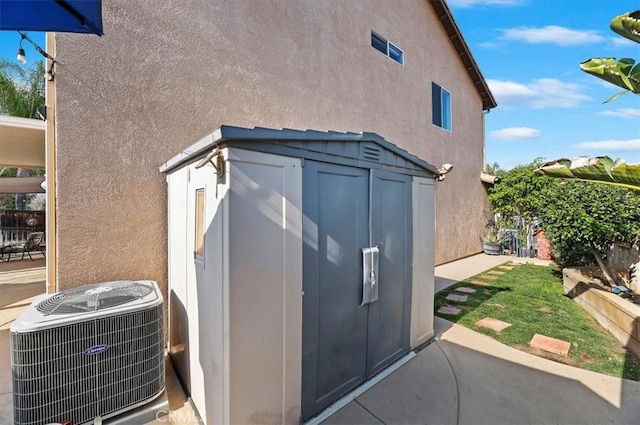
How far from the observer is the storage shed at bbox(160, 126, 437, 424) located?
8.33 ft

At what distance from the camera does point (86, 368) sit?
2598mm

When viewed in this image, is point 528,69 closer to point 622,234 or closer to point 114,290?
point 622,234

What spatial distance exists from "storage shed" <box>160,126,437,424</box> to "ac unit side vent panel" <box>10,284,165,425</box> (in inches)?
18.8

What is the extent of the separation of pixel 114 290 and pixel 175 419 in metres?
1.50

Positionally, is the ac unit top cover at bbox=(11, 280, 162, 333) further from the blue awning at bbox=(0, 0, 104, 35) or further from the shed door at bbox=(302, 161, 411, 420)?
the blue awning at bbox=(0, 0, 104, 35)

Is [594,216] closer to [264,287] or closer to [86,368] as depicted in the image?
[264,287]

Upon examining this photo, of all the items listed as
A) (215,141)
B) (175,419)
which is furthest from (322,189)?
(175,419)

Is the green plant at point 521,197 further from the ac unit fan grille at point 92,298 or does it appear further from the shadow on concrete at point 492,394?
the ac unit fan grille at point 92,298

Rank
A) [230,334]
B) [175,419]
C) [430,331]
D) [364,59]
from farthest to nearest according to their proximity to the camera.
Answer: [364,59], [430,331], [175,419], [230,334]

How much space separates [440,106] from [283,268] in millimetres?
11302

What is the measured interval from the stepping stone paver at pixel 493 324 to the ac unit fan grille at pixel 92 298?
5622 mm

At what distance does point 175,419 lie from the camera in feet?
9.93

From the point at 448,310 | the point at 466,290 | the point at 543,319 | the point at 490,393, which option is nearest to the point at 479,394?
the point at 490,393

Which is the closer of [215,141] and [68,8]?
[68,8]
